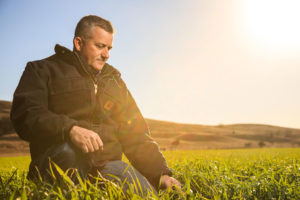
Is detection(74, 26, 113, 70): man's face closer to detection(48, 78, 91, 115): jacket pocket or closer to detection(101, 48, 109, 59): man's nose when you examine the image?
detection(101, 48, 109, 59): man's nose

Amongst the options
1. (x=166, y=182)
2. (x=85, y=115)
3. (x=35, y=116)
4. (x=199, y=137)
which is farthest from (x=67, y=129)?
(x=199, y=137)

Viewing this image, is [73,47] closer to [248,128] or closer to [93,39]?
[93,39]

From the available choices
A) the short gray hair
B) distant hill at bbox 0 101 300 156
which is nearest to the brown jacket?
the short gray hair

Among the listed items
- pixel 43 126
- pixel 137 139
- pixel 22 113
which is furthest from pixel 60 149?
pixel 137 139

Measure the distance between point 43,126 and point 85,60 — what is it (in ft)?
2.93

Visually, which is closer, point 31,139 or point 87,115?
point 31,139

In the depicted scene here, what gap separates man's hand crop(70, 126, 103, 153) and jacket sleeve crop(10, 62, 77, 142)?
0.08 m

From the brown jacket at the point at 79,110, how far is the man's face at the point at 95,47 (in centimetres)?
14

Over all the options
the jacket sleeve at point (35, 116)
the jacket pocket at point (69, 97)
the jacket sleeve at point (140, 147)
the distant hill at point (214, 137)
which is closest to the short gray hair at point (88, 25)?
the jacket pocket at point (69, 97)

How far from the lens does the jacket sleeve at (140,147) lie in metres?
2.68

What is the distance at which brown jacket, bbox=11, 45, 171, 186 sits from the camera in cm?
204

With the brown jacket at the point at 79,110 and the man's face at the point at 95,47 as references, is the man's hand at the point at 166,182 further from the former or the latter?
the man's face at the point at 95,47

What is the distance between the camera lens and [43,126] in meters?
1.99

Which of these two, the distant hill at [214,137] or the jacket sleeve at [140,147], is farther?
the distant hill at [214,137]
